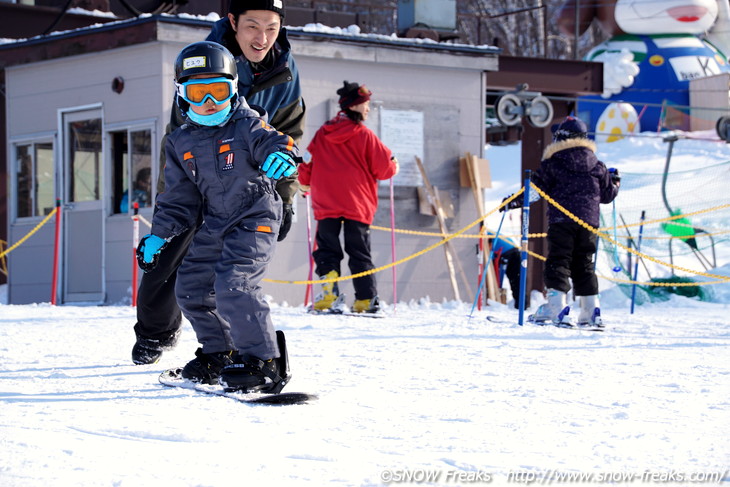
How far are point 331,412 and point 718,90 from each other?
2456cm

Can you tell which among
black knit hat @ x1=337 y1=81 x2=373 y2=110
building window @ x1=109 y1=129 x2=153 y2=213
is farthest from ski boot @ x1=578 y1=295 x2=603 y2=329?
building window @ x1=109 y1=129 x2=153 y2=213

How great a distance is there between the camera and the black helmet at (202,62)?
14.2 ft

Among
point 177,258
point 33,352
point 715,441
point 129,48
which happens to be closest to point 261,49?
→ point 177,258

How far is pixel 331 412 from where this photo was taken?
3893 mm

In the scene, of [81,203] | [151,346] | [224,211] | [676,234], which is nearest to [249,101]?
[224,211]

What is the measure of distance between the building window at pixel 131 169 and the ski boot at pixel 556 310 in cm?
531

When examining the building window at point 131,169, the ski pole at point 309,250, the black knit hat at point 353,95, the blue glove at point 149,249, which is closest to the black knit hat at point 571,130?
the black knit hat at point 353,95

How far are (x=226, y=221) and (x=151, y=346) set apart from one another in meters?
0.93

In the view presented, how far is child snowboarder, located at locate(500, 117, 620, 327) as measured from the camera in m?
8.47

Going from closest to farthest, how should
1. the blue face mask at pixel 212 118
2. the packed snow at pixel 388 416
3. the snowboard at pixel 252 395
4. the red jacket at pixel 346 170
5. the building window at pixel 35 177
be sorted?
the packed snow at pixel 388 416 < the snowboard at pixel 252 395 < the blue face mask at pixel 212 118 < the red jacket at pixel 346 170 < the building window at pixel 35 177

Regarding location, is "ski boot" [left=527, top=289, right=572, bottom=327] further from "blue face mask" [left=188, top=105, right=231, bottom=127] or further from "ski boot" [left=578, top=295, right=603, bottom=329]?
"blue face mask" [left=188, top=105, right=231, bottom=127]

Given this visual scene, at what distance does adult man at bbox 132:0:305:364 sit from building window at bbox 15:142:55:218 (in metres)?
8.34

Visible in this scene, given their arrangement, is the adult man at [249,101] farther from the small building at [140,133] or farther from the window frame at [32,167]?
the window frame at [32,167]

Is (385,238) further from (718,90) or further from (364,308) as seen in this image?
(718,90)
